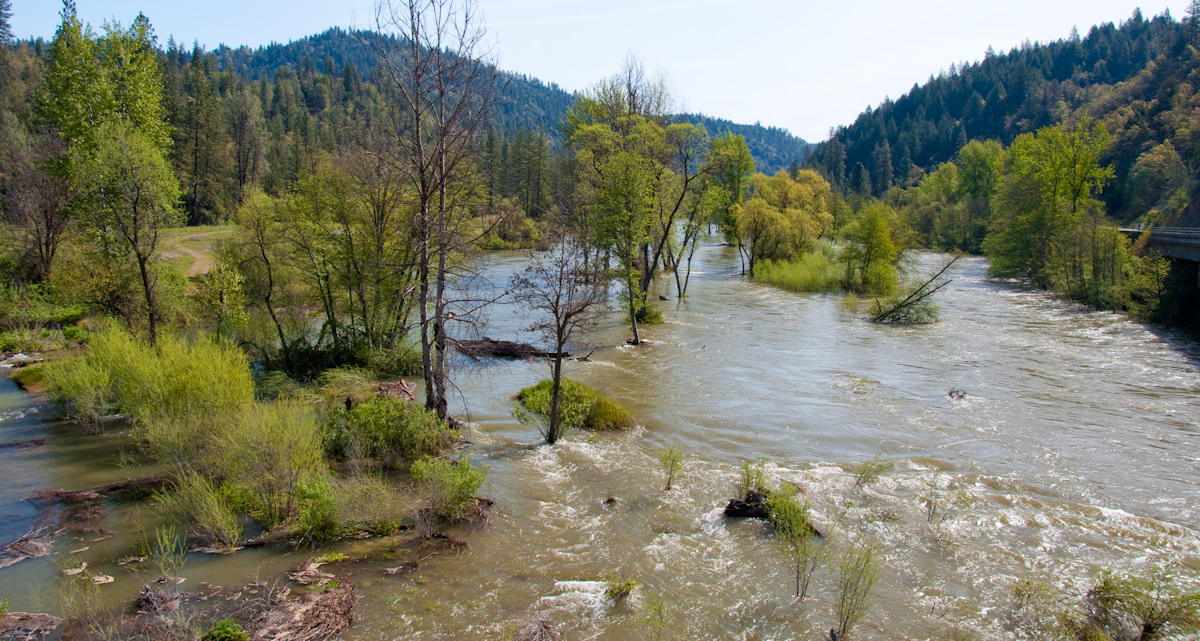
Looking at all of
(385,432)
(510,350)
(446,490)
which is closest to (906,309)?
(510,350)

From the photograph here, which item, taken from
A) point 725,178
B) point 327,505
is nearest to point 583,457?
point 327,505

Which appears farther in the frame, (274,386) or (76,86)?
(76,86)

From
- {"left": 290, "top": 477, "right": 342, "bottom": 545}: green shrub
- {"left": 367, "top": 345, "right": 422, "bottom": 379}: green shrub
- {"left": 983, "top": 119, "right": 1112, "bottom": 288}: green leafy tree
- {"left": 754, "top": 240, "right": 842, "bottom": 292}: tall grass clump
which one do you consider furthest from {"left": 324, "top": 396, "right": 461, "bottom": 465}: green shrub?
{"left": 983, "top": 119, "right": 1112, "bottom": 288}: green leafy tree

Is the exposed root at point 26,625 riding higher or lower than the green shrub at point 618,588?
higher

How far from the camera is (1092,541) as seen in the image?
9594mm

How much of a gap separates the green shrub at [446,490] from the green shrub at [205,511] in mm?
2654

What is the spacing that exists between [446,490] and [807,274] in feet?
120

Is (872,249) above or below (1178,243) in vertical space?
below

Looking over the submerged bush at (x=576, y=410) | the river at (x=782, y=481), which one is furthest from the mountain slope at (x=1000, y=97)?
the submerged bush at (x=576, y=410)

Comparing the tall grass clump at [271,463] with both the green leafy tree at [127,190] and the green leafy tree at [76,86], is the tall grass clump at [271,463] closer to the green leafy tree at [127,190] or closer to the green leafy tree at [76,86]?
the green leafy tree at [127,190]

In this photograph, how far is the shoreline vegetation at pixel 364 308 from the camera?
802 cm

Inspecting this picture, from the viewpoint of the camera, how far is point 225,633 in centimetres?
638

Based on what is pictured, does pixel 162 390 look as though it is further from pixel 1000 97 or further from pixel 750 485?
pixel 1000 97

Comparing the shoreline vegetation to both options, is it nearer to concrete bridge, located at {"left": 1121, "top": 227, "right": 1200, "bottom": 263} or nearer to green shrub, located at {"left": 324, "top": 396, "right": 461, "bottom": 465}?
green shrub, located at {"left": 324, "top": 396, "right": 461, "bottom": 465}
